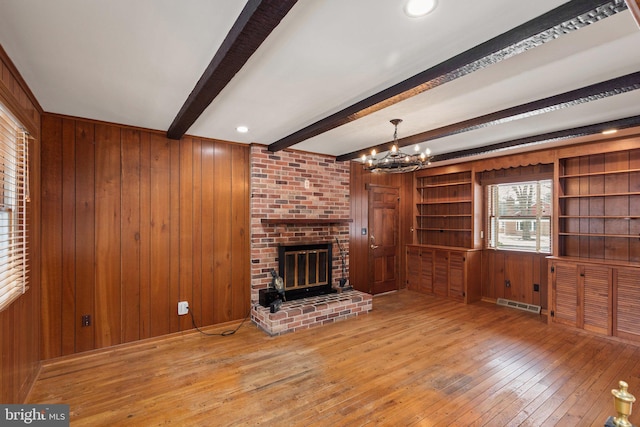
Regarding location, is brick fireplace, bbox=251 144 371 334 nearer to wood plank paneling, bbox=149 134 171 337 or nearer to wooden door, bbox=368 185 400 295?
wooden door, bbox=368 185 400 295

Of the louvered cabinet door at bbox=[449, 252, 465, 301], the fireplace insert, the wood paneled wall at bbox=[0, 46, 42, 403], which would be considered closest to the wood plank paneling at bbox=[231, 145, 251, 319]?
the fireplace insert

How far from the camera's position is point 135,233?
3482 millimetres

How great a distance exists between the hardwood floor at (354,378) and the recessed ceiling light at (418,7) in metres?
2.60

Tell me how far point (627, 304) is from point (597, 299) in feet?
0.88

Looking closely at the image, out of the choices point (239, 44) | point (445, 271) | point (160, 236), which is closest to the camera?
point (239, 44)

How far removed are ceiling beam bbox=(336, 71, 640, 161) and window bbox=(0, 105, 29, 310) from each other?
3770 mm

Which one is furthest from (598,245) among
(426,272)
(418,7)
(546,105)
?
(418,7)

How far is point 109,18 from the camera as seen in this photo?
5.30ft

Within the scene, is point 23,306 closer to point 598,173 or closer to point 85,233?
point 85,233

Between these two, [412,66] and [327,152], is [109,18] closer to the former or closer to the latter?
[412,66]

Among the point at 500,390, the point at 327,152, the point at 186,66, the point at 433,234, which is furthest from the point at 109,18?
the point at 433,234

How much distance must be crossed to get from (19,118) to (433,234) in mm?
6225

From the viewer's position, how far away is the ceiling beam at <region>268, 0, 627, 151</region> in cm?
145

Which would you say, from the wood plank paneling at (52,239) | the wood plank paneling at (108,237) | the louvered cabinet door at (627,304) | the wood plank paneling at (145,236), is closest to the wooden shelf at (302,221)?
the wood plank paneling at (145,236)
